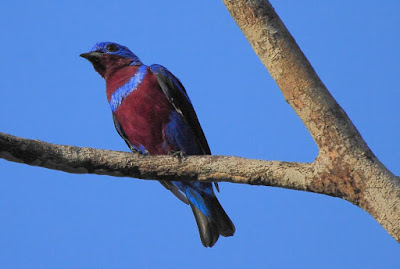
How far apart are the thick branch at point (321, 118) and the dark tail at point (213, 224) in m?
1.69

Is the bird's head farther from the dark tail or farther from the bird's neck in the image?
the dark tail

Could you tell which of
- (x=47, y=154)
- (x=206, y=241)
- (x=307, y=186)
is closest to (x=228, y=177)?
(x=307, y=186)

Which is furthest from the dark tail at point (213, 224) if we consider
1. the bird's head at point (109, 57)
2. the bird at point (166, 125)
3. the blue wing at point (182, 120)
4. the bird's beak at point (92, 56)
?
the bird's beak at point (92, 56)

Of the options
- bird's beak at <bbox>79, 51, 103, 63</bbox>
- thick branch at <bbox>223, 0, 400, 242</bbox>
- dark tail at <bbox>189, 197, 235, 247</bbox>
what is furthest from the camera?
bird's beak at <bbox>79, 51, 103, 63</bbox>

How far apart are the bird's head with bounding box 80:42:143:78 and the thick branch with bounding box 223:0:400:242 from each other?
214 centimetres

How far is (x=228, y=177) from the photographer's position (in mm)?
4266

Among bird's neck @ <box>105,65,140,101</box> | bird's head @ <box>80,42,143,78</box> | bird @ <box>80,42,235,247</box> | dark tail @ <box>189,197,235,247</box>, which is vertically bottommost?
dark tail @ <box>189,197,235,247</box>

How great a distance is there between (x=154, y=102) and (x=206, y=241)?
1.24 metres

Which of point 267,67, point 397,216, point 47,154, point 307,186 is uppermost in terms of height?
point 267,67

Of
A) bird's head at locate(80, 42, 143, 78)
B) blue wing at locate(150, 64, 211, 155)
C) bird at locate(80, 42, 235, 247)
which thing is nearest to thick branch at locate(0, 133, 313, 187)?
bird at locate(80, 42, 235, 247)

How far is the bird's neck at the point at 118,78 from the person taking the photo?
588cm

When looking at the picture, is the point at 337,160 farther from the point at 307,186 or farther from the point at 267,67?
the point at 267,67

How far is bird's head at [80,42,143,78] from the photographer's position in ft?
20.1

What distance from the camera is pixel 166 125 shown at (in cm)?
562
